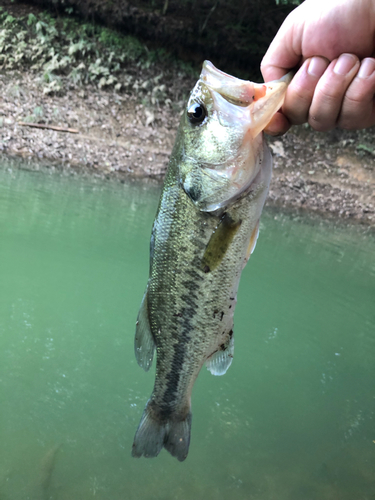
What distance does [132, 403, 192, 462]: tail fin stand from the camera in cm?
209

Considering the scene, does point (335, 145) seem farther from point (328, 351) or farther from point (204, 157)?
point (204, 157)

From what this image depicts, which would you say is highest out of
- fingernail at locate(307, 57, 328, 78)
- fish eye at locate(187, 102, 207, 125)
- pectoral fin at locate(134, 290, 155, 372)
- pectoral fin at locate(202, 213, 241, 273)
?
fingernail at locate(307, 57, 328, 78)

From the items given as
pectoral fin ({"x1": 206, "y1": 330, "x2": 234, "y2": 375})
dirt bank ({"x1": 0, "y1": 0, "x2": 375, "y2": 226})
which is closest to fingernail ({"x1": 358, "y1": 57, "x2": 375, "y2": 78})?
pectoral fin ({"x1": 206, "y1": 330, "x2": 234, "y2": 375})

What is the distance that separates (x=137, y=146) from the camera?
12.9m

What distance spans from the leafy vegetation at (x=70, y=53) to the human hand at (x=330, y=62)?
1333 centimetres

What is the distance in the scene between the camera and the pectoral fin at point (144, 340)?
2.01 meters

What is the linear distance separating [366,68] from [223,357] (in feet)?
4.84

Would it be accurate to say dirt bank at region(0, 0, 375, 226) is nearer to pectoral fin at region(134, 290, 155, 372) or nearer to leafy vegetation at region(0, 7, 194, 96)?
leafy vegetation at region(0, 7, 194, 96)

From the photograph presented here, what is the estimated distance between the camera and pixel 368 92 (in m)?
1.83

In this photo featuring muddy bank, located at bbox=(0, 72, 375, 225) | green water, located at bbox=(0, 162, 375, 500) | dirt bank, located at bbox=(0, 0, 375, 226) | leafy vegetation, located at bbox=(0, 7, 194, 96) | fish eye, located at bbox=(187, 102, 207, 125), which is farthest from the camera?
leafy vegetation, located at bbox=(0, 7, 194, 96)

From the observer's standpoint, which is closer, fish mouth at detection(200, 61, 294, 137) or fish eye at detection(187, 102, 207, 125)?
fish mouth at detection(200, 61, 294, 137)

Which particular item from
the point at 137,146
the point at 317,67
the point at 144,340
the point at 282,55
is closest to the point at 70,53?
the point at 137,146

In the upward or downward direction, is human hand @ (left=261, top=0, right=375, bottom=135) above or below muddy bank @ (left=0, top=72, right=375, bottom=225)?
above

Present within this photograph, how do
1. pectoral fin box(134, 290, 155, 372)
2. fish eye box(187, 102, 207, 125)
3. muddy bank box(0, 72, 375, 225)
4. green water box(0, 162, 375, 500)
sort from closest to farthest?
1. fish eye box(187, 102, 207, 125)
2. pectoral fin box(134, 290, 155, 372)
3. green water box(0, 162, 375, 500)
4. muddy bank box(0, 72, 375, 225)
